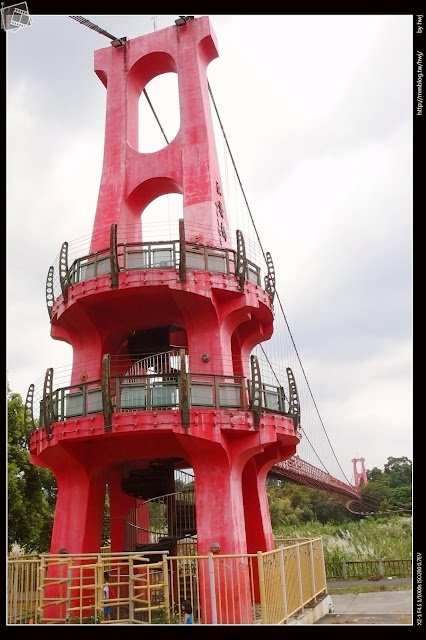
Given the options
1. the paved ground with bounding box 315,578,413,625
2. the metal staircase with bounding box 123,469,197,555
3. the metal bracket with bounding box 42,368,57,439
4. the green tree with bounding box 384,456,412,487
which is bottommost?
the paved ground with bounding box 315,578,413,625

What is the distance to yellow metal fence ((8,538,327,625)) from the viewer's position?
52.2ft

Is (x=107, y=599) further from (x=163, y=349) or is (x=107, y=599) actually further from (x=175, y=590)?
(x=163, y=349)

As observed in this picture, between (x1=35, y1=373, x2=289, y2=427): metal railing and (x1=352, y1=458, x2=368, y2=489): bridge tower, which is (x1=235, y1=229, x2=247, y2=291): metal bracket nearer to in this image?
(x1=35, y1=373, x2=289, y2=427): metal railing

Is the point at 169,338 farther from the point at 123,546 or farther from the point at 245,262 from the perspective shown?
the point at 123,546

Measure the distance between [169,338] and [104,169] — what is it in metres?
6.68

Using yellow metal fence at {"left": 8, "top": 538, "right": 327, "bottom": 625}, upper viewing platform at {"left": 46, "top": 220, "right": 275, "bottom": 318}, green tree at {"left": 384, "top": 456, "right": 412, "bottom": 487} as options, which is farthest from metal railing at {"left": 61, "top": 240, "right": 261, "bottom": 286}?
green tree at {"left": 384, "top": 456, "right": 412, "bottom": 487}

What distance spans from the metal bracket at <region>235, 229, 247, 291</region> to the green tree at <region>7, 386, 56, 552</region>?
13.8m

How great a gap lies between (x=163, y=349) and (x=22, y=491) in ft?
40.6

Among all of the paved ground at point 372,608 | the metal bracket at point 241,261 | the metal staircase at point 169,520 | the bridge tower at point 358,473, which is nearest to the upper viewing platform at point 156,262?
the metal bracket at point 241,261

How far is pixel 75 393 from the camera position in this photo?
789 inches

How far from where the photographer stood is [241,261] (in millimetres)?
21297
